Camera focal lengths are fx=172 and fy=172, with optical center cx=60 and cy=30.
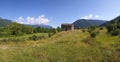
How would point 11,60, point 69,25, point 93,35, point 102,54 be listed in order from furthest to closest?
1. point 69,25
2. point 93,35
3. point 102,54
4. point 11,60

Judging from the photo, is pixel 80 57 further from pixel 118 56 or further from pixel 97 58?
pixel 118 56

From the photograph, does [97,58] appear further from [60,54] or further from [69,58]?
[60,54]

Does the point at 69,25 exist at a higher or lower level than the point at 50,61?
higher

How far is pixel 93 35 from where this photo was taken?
28266 mm

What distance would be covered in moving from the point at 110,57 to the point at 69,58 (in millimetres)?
3314

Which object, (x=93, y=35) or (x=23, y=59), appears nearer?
(x=23, y=59)

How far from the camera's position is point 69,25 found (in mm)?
65250

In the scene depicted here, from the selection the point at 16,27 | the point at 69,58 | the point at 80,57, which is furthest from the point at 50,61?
the point at 16,27

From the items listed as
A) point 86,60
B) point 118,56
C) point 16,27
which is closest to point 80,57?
point 86,60

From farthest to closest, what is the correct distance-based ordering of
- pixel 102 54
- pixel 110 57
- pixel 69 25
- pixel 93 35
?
pixel 69 25 < pixel 93 35 < pixel 102 54 < pixel 110 57

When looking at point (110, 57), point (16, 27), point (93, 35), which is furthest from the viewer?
point (16, 27)

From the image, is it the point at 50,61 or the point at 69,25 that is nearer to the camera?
the point at 50,61

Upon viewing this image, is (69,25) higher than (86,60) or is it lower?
higher

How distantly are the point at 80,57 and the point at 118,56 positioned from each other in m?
3.10
